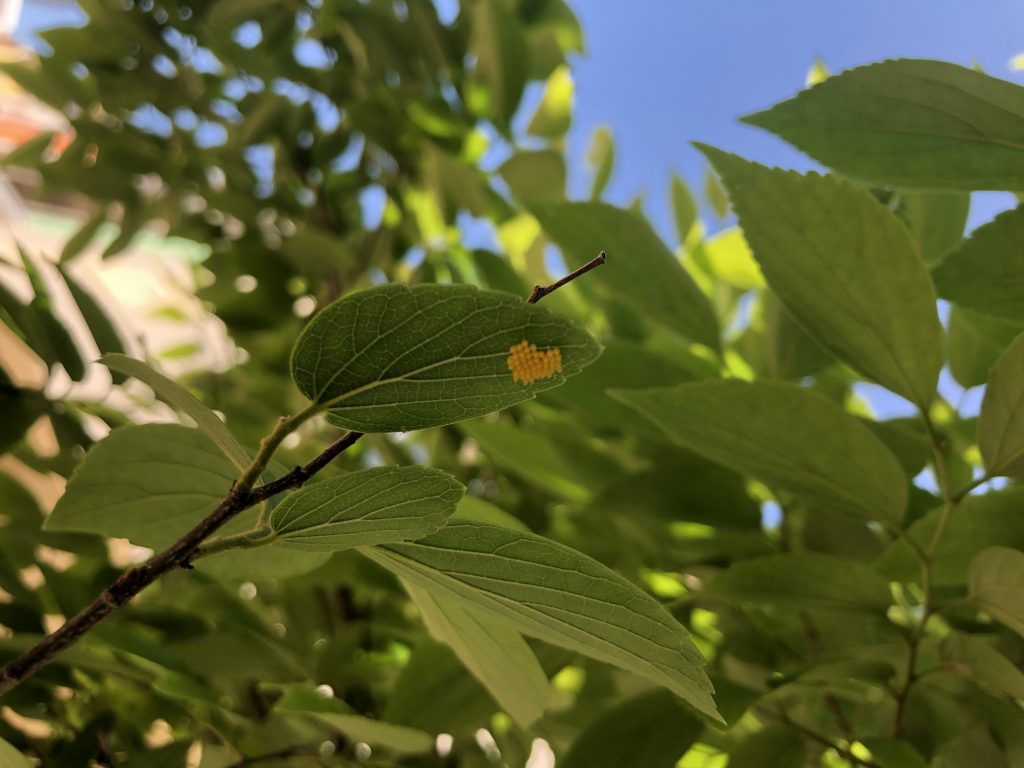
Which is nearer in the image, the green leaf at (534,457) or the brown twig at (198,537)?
the brown twig at (198,537)

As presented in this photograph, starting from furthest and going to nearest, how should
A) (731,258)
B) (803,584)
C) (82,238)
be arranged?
(82,238), (731,258), (803,584)

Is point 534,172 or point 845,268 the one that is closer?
point 845,268

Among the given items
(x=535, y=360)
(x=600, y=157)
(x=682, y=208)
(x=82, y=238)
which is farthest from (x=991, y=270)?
(x=82, y=238)

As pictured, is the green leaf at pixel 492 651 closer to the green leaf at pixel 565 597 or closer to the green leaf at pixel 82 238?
the green leaf at pixel 565 597

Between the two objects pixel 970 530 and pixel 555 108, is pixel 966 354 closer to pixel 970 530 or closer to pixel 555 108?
pixel 970 530

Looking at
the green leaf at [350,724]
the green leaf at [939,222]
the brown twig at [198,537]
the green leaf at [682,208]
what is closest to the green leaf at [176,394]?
the brown twig at [198,537]

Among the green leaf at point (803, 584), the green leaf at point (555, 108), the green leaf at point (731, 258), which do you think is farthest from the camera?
the green leaf at point (555, 108)

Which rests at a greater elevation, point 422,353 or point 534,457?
point 422,353

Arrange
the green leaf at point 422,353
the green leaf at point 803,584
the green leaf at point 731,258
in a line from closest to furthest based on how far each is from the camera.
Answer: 1. the green leaf at point 422,353
2. the green leaf at point 803,584
3. the green leaf at point 731,258
